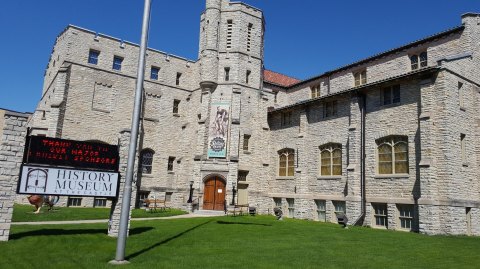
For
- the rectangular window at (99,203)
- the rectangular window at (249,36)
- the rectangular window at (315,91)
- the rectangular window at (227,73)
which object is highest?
the rectangular window at (249,36)

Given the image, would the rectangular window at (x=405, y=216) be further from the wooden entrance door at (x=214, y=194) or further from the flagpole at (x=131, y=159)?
the flagpole at (x=131, y=159)

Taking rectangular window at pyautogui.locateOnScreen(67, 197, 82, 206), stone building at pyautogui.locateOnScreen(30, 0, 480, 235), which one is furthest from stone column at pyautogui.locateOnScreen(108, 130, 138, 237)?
rectangular window at pyautogui.locateOnScreen(67, 197, 82, 206)

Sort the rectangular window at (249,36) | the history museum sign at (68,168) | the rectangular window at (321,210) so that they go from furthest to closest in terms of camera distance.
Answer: the rectangular window at (249,36)
the rectangular window at (321,210)
the history museum sign at (68,168)

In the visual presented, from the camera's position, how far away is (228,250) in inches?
457

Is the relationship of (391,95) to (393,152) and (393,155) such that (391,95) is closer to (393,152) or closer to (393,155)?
(393,152)

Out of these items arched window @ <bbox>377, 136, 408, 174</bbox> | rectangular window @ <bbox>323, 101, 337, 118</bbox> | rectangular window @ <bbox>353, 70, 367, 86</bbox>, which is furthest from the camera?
rectangular window @ <bbox>353, 70, 367, 86</bbox>

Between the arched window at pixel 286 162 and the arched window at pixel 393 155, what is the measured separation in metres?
8.30

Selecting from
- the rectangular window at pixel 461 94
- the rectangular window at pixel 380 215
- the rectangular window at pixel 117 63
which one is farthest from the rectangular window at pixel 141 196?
the rectangular window at pixel 461 94

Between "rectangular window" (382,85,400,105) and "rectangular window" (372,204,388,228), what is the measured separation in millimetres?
6394

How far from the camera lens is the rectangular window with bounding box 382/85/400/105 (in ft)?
71.1

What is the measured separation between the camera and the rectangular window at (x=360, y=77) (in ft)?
93.2

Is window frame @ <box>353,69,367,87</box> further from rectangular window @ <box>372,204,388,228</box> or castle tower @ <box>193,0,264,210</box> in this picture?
rectangular window @ <box>372,204,388,228</box>

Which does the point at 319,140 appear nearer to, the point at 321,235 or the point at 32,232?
the point at 321,235

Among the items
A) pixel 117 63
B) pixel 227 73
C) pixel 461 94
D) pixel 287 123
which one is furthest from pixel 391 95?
pixel 117 63
